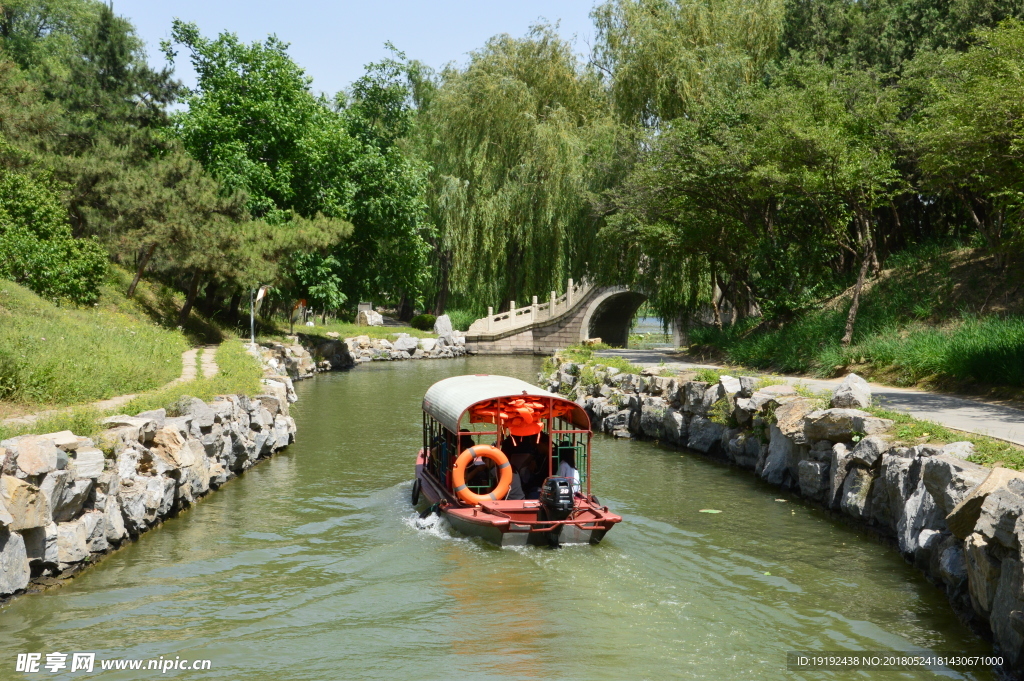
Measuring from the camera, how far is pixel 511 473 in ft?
40.6

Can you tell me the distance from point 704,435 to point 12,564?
13632mm

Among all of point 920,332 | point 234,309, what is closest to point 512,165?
point 234,309

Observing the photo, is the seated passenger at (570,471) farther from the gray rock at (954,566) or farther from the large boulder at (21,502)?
the large boulder at (21,502)

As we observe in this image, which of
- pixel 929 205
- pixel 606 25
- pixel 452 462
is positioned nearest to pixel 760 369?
pixel 929 205

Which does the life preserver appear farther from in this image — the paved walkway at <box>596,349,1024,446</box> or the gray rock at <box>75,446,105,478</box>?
the paved walkway at <box>596,349,1024,446</box>

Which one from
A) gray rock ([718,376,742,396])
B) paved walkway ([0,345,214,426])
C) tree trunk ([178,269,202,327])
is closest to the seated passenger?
gray rock ([718,376,742,396])

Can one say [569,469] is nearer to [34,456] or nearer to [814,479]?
[814,479]

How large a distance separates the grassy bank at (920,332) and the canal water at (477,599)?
518 centimetres

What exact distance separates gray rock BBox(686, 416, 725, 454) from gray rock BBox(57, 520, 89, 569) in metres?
12.5

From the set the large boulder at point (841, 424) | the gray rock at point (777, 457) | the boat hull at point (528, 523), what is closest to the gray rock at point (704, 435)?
the gray rock at point (777, 457)

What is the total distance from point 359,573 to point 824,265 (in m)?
19.7

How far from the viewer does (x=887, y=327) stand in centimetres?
2058

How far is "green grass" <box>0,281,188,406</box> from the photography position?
44.6 feet

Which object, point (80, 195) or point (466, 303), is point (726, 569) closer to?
point (80, 195)
